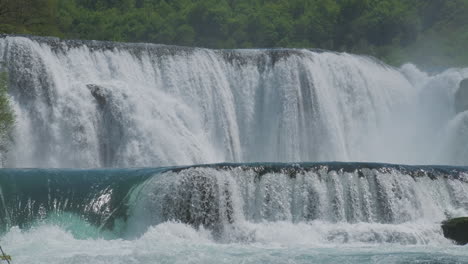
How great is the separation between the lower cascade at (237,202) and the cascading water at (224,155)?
3 cm

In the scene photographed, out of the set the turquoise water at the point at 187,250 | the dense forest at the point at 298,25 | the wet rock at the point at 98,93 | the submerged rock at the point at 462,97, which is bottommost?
the turquoise water at the point at 187,250

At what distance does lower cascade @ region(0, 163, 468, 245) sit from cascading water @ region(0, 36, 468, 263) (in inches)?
1.2

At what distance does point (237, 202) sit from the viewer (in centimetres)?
1894

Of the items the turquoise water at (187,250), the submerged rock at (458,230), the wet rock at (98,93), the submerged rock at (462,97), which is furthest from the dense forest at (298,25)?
the turquoise water at (187,250)

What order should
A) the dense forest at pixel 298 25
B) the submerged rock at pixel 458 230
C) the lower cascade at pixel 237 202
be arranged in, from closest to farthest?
the submerged rock at pixel 458 230, the lower cascade at pixel 237 202, the dense forest at pixel 298 25

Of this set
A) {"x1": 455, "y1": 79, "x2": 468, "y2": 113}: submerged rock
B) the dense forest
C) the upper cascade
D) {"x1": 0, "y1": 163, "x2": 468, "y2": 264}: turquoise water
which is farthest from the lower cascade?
the dense forest

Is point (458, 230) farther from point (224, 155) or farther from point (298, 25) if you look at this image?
point (298, 25)

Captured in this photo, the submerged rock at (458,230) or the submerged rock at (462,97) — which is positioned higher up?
the submerged rock at (462,97)

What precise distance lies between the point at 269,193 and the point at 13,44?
9661 mm

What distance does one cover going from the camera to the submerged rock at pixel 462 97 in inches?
1280

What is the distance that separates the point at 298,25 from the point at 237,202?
42.0 m

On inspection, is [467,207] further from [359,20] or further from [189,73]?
[359,20]

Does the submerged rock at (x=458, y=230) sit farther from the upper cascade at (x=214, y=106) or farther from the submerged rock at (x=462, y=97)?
the submerged rock at (x=462, y=97)

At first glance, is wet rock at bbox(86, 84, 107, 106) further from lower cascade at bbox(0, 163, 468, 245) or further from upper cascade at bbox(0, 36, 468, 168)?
lower cascade at bbox(0, 163, 468, 245)
